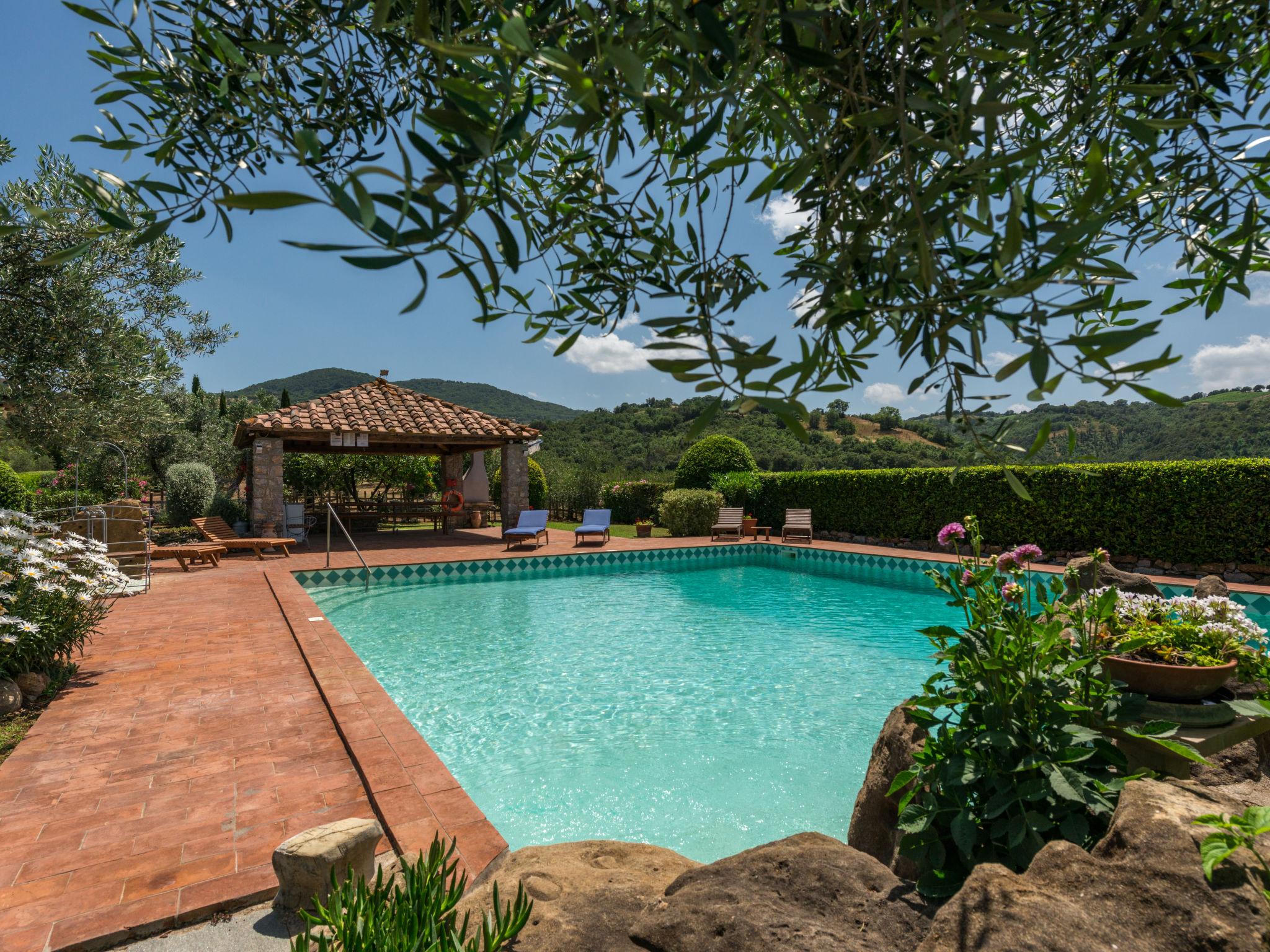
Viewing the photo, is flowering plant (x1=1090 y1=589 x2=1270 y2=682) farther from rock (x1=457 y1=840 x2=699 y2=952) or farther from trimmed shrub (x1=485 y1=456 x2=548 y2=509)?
trimmed shrub (x1=485 y1=456 x2=548 y2=509)

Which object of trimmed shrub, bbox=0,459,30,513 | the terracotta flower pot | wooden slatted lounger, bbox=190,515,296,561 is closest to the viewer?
the terracotta flower pot

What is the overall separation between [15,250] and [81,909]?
5.59 meters

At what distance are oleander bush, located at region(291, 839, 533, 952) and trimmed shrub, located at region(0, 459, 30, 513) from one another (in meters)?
17.1

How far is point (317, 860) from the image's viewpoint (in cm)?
231

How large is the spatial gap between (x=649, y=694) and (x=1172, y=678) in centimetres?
455

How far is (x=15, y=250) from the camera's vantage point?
17.5ft

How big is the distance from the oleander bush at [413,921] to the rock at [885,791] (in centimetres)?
156

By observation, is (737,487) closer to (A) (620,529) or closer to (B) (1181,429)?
(A) (620,529)

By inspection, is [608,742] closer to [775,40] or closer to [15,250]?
[775,40]

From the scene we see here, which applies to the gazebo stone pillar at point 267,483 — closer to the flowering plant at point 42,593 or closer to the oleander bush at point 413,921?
the flowering plant at point 42,593

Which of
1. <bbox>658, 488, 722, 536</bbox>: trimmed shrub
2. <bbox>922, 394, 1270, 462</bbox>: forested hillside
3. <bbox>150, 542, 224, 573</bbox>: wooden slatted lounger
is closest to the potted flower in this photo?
<bbox>150, 542, 224, 573</bbox>: wooden slatted lounger

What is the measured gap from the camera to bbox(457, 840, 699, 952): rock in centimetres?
178

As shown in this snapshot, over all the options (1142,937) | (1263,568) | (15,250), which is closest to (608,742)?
(1142,937)

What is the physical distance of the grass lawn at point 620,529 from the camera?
1805cm
